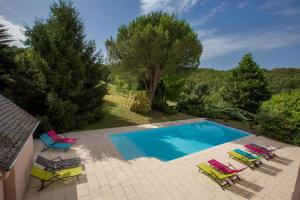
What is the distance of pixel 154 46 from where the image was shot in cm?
1571

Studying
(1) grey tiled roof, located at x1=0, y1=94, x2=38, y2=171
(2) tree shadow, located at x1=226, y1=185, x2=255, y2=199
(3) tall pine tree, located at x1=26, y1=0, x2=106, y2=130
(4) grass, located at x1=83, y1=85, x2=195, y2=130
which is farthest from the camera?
(4) grass, located at x1=83, y1=85, x2=195, y2=130

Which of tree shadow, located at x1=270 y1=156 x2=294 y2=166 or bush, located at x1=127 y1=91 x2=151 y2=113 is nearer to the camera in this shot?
tree shadow, located at x1=270 y1=156 x2=294 y2=166

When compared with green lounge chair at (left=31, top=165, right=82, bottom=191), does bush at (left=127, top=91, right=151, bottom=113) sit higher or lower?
higher

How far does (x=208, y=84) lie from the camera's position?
42344mm

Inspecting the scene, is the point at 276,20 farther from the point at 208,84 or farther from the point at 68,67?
the point at 208,84

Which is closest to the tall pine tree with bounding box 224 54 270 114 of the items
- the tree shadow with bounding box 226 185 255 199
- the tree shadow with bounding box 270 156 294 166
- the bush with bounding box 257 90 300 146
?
the bush with bounding box 257 90 300 146

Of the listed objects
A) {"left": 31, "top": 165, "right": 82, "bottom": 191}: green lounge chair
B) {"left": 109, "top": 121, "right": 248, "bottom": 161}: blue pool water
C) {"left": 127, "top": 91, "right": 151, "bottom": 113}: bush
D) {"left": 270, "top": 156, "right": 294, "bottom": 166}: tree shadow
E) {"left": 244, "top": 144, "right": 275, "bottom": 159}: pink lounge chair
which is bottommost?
{"left": 109, "top": 121, "right": 248, "bottom": 161}: blue pool water

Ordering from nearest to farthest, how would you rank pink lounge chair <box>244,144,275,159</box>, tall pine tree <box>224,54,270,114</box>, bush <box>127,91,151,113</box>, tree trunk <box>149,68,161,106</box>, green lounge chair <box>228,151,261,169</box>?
green lounge chair <box>228,151,261,169</box> < pink lounge chair <box>244,144,275,159</box> < bush <box>127,91,151,113</box> < tree trunk <box>149,68,161,106</box> < tall pine tree <box>224,54,270,114</box>

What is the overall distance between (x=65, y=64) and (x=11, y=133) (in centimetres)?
764

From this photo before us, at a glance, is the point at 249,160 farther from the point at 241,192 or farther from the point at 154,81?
the point at 154,81

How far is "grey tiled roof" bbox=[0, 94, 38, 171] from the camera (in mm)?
3756

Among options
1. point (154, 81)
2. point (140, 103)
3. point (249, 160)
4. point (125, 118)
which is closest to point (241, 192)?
point (249, 160)

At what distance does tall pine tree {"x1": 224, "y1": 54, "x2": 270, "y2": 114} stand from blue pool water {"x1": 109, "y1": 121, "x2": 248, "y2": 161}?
33.8 feet

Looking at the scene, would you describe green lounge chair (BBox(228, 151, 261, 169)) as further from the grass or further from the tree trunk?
the tree trunk
